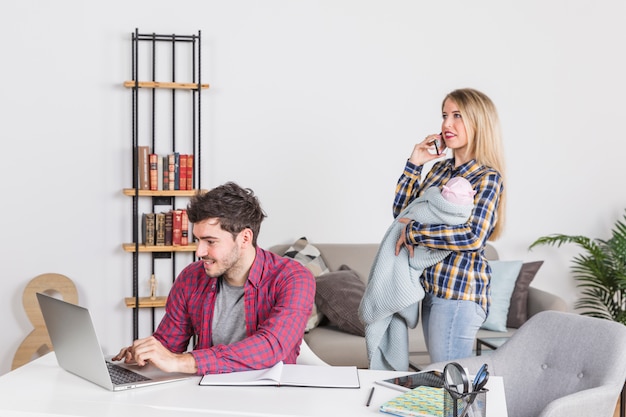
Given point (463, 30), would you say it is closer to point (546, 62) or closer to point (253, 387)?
point (546, 62)

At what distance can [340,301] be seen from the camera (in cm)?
409

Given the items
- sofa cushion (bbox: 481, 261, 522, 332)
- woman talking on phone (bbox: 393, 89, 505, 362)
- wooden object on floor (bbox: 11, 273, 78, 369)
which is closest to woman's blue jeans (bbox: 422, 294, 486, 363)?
woman talking on phone (bbox: 393, 89, 505, 362)

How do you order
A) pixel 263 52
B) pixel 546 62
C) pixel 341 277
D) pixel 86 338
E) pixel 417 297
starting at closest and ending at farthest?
pixel 86 338
pixel 417 297
pixel 341 277
pixel 263 52
pixel 546 62

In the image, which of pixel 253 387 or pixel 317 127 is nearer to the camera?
pixel 253 387

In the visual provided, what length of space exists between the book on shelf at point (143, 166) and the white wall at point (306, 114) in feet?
0.49

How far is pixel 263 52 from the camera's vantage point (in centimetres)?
459

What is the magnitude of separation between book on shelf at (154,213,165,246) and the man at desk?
199 centimetres

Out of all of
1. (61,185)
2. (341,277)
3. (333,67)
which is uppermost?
(333,67)

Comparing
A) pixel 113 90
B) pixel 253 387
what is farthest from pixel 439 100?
pixel 253 387

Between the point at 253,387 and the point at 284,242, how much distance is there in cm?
274

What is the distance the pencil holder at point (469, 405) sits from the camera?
1.64 m

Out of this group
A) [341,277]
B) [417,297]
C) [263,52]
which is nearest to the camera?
[417,297]

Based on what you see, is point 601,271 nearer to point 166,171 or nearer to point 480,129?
point 480,129

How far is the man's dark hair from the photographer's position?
2.29m
